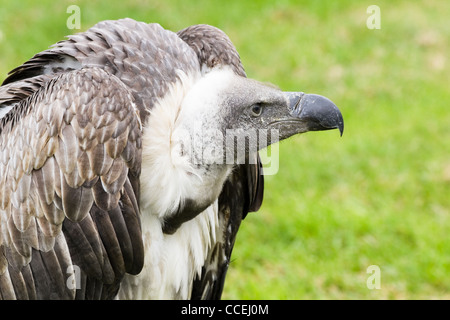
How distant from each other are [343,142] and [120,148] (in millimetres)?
4755

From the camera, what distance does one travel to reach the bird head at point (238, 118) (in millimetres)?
3854

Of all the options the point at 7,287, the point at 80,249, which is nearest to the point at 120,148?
the point at 80,249

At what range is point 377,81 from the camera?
369 inches

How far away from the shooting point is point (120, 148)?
3652 millimetres

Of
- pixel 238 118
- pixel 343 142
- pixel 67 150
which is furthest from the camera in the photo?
pixel 343 142

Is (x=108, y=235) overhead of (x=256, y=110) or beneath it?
beneath

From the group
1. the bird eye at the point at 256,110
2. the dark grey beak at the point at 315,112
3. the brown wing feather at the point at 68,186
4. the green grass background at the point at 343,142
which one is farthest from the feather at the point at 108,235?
the green grass background at the point at 343,142

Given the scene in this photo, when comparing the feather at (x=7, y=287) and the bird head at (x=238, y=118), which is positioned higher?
the bird head at (x=238, y=118)

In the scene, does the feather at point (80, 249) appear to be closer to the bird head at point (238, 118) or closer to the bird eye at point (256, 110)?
the bird head at point (238, 118)

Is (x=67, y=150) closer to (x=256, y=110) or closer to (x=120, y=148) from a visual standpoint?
(x=120, y=148)

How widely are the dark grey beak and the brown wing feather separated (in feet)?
2.62

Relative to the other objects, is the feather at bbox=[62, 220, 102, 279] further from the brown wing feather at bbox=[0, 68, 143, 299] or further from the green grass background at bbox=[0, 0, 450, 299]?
the green grass background at bbox=[0, 0, 450, 299]

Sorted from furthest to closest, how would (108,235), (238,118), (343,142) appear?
(343,142) → (238,118) → (108,235)

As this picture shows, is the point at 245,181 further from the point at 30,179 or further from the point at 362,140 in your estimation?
the point at 362,140
